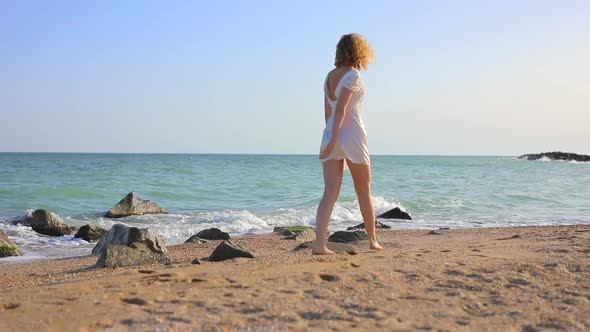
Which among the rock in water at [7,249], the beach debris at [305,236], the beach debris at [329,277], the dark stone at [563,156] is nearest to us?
the beach debris at [329,277]

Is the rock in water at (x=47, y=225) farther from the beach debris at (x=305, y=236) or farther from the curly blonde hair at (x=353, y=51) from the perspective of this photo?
the curly blonde hair at (x=353, y=51)

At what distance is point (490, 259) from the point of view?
519cm

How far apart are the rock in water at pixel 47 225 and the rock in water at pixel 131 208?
320 cm

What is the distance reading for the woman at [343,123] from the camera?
17.7ft

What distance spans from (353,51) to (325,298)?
2.48 metres

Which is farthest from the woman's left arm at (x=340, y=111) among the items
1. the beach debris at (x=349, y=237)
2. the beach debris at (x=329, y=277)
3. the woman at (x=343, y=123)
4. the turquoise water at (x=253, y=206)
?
the turquoise water at (x=253, y=206)

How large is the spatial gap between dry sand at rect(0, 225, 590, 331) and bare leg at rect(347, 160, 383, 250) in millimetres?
799

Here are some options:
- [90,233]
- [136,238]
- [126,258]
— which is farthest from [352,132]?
[90,233]

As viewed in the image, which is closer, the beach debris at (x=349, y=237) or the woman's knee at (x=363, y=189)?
the woman's knee at (x=363, y=189)

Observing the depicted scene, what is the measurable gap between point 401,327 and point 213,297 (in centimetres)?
121

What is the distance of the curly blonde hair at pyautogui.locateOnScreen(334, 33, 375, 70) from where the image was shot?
545 centimetres

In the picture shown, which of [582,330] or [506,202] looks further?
[506,202]

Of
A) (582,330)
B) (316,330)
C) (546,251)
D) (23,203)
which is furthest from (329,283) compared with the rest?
(23,203)

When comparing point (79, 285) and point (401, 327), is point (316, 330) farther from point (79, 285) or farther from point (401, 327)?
point (79, 285)
